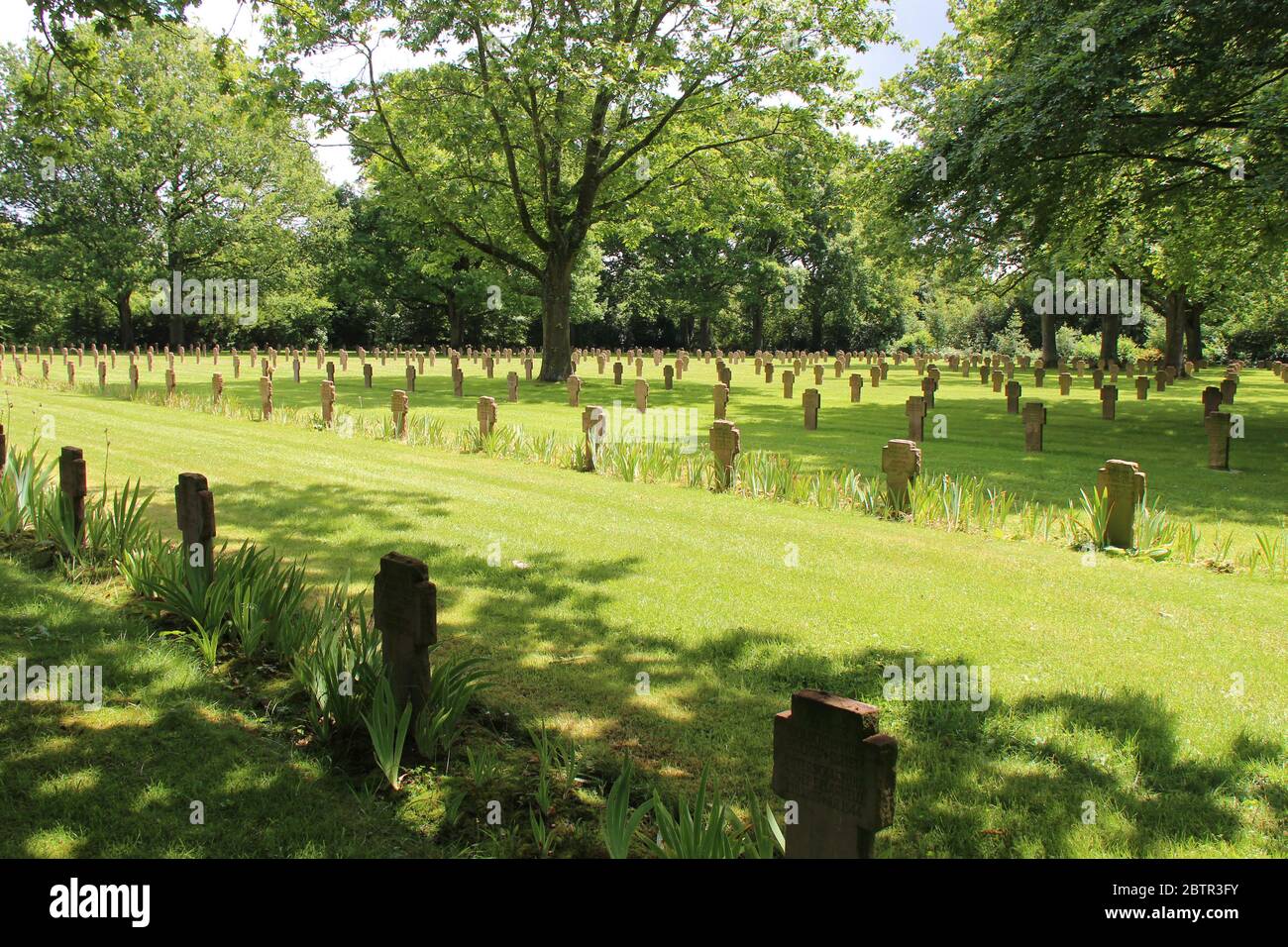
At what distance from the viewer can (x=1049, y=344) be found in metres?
41.8

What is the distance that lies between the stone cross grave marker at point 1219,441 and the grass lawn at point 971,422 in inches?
10.6

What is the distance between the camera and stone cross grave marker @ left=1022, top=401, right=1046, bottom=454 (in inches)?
592

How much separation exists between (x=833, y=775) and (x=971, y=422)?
741 inches

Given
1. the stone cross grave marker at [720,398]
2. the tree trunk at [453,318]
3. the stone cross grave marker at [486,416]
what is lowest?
the stone cross grave marker at [486,416]

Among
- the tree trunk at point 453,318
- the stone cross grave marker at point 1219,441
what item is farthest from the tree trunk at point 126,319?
the stone cross grave marker at point 1219,441

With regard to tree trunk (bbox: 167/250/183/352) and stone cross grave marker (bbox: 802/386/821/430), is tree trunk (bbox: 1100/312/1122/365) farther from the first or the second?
tree trunk (bbox: 167/250/183/352)

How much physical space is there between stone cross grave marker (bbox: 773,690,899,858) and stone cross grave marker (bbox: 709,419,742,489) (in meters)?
8.53

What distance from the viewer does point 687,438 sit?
15688 mm

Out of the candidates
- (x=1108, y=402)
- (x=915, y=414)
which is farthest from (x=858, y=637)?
(x=1108, y=402)

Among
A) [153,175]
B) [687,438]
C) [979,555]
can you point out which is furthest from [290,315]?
[979,555]

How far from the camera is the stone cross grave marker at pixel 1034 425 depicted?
15.0 meters

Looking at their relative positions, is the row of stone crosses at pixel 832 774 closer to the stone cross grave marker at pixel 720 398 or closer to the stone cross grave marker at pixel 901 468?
the stone cross grave marker at pixel 901 468

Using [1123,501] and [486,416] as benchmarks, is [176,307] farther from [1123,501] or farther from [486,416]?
[1123,501]

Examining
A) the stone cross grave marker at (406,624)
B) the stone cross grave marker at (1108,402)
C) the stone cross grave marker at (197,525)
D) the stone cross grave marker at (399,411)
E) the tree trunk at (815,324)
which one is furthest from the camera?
the tree trunk at (815,324)
